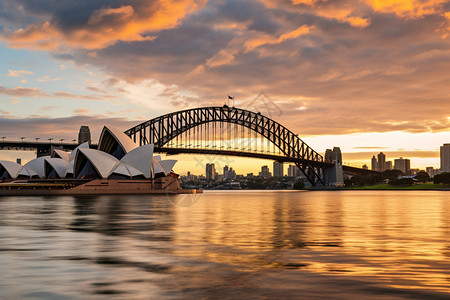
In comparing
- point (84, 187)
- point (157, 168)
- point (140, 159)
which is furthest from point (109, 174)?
point (157, 168)

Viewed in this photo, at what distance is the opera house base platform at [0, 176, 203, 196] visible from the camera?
371ft

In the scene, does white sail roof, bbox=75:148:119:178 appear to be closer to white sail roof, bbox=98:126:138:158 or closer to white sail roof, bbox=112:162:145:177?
white sail roof, bbox=112:162:145:177

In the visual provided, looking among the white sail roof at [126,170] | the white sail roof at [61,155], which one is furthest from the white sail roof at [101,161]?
the white sail roof at [61,155]

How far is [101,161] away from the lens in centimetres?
11969

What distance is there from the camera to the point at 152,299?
1086 centimetres

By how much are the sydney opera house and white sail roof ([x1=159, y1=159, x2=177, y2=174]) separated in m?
5.64

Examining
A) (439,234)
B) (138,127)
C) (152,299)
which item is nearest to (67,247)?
(152,299)

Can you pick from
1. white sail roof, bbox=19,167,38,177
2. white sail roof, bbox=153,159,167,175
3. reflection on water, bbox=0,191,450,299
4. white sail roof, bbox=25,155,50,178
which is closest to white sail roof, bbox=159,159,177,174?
white sail roof, bbox=153,159,167,175

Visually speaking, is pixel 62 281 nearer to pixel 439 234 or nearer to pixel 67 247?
pixel 67 247

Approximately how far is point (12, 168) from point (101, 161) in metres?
52.5

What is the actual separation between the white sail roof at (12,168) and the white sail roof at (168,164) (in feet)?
155

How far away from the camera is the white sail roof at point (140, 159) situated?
122m

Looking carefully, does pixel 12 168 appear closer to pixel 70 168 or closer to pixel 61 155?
pixel 61 155

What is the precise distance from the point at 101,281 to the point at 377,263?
8323mm
